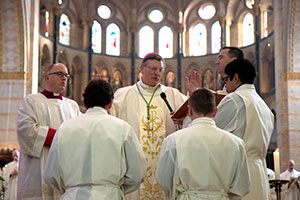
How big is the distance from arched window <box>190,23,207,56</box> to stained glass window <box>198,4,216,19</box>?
19.9 inches

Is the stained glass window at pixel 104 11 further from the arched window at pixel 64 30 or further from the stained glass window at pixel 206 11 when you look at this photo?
the stained glass window at pixel 206 11

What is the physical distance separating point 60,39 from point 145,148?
19211 millimetres

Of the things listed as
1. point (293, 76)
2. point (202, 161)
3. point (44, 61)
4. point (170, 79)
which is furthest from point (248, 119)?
point (170, 79)

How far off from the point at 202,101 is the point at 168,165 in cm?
55

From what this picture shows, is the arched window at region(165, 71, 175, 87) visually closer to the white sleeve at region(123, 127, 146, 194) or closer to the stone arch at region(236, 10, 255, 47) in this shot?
the stone arch at region(236, 10, 255, 47)

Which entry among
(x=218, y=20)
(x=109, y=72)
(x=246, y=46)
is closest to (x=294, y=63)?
(x=246, y=46)

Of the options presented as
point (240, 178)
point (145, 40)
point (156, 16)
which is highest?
point (156, 16)

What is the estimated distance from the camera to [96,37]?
26.2 meters

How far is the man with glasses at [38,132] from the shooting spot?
217 inches

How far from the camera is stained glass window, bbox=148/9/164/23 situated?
1083 inches

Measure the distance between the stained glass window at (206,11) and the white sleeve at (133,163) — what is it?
919 inches

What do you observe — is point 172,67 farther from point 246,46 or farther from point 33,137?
point 33,137

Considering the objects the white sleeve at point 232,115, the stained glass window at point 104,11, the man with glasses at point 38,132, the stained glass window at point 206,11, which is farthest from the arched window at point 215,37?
the white sleeve at point 232,115

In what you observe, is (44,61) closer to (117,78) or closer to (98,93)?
(117,78)
